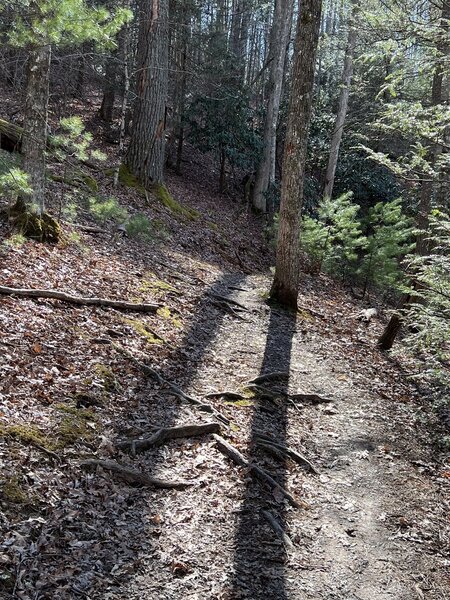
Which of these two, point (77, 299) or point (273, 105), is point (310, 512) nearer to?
point (77, 299)

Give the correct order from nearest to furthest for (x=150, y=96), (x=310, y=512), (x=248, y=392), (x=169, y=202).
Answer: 1. (x=310, y=512)
2. (x=248, y=392)
3. (x=150, y=96)
4. (x=169, y=202)

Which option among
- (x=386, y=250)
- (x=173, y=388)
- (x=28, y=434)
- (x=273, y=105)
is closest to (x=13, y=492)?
(x=28, y=434)

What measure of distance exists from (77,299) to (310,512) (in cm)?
391

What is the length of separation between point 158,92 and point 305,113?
20.6 ft

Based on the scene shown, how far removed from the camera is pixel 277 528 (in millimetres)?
4312

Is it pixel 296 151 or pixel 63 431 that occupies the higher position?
pixel 296 151

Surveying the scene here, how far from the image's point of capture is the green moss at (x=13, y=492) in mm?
3582

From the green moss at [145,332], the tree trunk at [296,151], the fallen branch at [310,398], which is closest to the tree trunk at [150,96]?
the tree trunk at [296,151]

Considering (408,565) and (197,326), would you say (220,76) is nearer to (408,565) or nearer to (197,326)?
(197,326)

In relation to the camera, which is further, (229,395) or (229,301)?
(229,301)

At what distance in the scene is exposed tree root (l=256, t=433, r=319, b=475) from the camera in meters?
5.39

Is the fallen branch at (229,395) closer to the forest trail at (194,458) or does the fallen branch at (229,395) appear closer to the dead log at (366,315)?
the forest trail at (194,458)

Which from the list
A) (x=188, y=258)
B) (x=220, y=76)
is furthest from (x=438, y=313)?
(x=220, y=76)

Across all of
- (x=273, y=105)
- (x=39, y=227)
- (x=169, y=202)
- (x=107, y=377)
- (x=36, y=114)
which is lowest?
(x=107, y=377)
